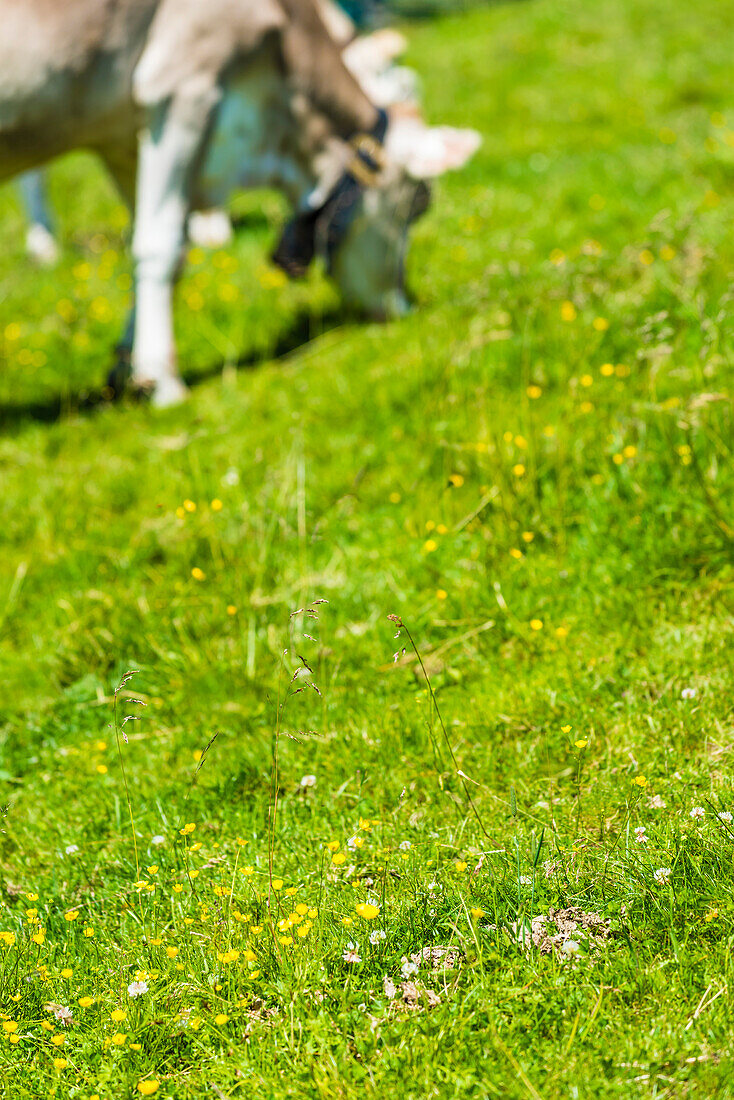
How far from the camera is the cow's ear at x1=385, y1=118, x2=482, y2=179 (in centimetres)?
672

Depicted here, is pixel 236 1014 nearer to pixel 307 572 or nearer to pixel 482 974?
pixel 482 974

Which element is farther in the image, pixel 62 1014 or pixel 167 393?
pixel 167 393

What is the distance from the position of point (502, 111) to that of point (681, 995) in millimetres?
10669

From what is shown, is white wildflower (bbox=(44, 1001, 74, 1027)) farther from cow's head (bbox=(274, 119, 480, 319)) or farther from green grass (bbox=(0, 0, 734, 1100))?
cow's head (bbox=(274, 119, 480, 319))

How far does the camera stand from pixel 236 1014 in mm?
2535

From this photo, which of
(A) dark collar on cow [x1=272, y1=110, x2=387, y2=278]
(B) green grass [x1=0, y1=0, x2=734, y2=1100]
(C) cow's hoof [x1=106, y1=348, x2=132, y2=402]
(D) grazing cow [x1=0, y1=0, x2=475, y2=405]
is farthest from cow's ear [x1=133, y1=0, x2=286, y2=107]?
(B) green grass [x1=0, y1=0, x2=734, y2=1100]

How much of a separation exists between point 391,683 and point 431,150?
13.8 feet

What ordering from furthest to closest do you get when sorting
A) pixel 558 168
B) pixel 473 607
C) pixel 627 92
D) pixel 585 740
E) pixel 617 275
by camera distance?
1. pixel 627 92
2. pixel 558 168
3. pixel 617 275
4. pixel 473 607
5. pixel 585 740

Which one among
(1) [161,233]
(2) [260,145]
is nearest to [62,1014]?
(1) [161,233]

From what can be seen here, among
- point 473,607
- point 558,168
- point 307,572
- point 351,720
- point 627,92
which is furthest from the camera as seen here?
point 627,92

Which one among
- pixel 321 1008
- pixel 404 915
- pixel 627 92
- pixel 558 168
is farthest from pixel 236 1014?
pixel 627 92

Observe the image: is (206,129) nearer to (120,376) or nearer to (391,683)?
(120,376)

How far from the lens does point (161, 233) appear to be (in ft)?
21.5

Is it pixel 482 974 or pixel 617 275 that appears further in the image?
pixel 617 275
